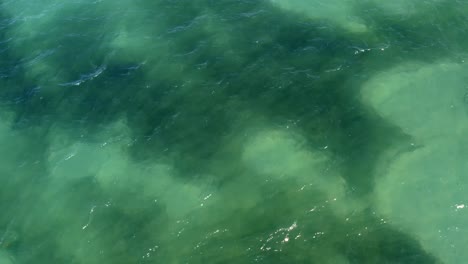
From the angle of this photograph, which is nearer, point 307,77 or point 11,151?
point 11,151

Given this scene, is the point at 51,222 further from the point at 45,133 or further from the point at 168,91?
the point at 168,91

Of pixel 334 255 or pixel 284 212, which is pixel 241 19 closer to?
→ pixel 284 212

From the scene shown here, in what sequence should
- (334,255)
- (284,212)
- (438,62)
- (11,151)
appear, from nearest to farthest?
(334,255)
(284,212)
(11,151)
(438,62)

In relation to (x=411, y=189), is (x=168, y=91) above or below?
above

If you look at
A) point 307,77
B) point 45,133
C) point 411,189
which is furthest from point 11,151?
point 411,189

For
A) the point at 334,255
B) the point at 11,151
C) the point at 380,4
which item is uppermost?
the point at 380,4

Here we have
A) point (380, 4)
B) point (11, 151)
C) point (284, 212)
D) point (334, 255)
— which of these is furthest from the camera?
point (380, 4)
